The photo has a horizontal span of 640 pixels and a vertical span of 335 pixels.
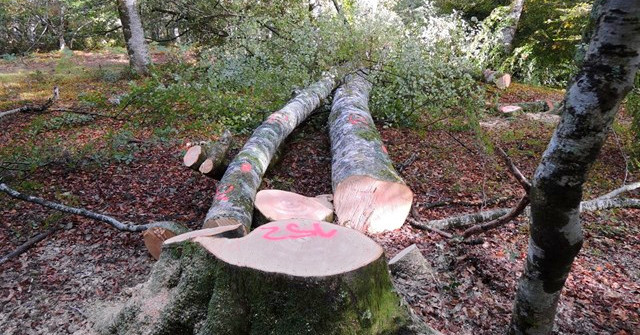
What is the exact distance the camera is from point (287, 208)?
379 cm

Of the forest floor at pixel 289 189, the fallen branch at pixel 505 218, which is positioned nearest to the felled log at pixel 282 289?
the forest floor at pixel 289 189

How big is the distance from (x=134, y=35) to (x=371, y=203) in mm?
9192

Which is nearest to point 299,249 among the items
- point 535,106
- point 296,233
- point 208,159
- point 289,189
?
point 296,233

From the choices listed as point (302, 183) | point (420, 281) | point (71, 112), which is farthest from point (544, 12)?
point (71, 112)

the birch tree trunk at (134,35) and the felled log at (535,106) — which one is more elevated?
the birch tree trunk at (134,35)

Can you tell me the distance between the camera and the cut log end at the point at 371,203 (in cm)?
394

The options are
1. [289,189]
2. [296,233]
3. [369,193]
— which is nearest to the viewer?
[296,233]

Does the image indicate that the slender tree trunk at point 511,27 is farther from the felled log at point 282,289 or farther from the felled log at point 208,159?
the felled log at point 282,289

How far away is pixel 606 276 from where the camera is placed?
341 centimetres

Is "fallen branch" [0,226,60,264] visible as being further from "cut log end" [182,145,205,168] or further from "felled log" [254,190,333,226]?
"felled log" [254,190,333,226]

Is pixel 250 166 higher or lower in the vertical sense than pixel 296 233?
lower

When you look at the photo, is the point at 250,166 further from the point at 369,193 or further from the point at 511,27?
the point at 511,27

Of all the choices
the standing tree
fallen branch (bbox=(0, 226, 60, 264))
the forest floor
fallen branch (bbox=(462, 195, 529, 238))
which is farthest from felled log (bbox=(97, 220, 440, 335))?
fallen branch (bbox=(0, 226, 60, 264))

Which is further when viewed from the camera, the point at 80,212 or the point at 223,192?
the point at 80,212
